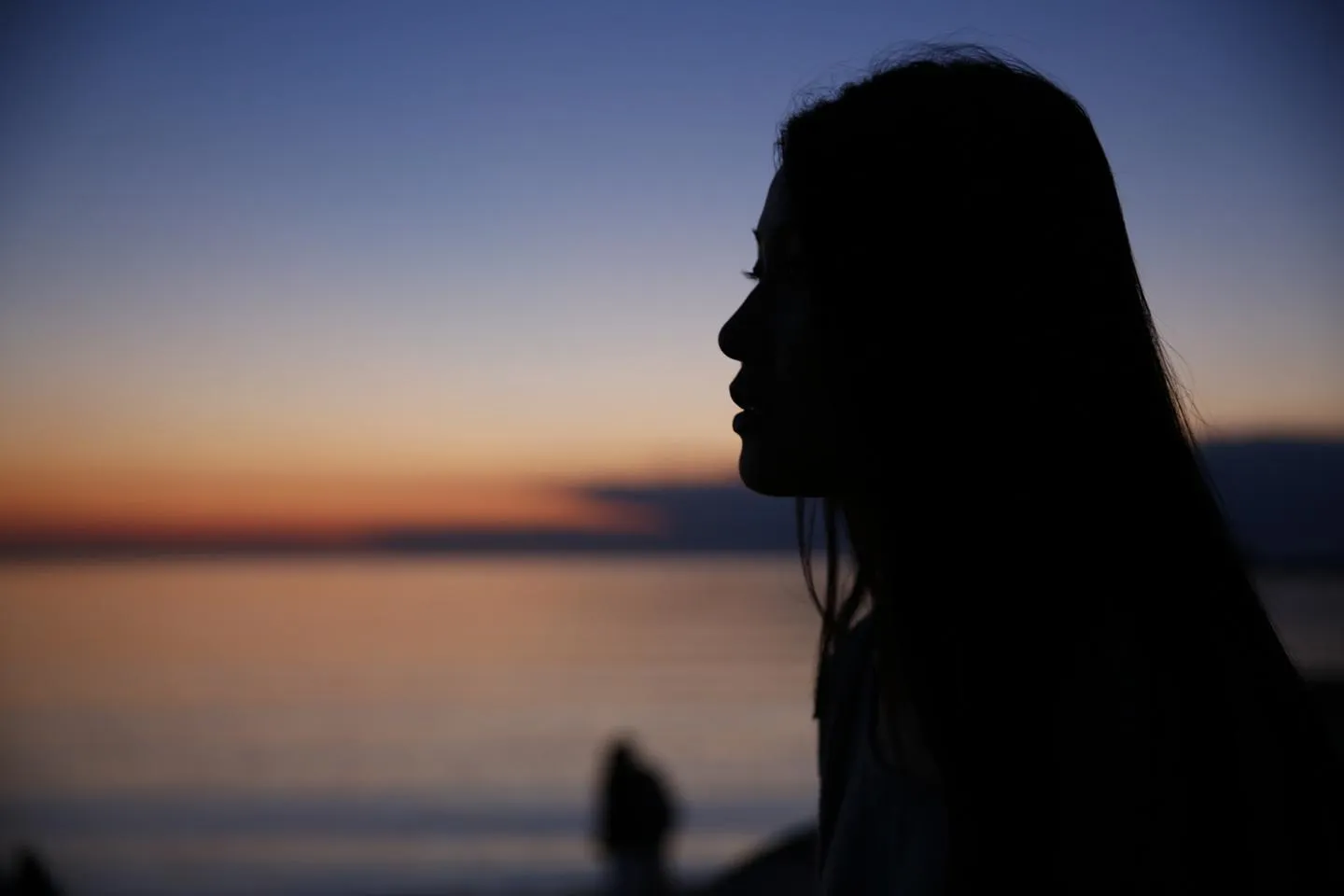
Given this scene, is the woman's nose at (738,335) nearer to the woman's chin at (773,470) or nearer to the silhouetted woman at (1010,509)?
the silhouetted woman at (1010,509)

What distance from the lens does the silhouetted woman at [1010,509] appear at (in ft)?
3.89

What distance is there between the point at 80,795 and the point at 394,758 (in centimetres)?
709

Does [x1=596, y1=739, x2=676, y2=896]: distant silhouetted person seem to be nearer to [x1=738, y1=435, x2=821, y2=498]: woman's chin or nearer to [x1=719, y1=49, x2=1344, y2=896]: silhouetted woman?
[x1=719, y1=49, x2=1344, y2=896]: silhouetted woman

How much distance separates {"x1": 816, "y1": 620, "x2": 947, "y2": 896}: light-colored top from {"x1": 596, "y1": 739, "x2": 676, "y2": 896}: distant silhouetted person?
8869 mm

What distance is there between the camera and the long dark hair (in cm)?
118

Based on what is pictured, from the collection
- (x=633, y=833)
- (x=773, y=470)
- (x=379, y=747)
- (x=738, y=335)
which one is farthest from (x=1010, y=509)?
(x=379, y=747)

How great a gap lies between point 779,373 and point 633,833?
953 cm

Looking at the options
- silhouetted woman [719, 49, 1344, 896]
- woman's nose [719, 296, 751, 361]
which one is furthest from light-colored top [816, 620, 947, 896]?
woman's nose [719, 296, 751, 361]

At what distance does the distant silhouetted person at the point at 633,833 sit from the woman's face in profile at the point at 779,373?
924 centimetres

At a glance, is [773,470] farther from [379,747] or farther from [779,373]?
[379,747]

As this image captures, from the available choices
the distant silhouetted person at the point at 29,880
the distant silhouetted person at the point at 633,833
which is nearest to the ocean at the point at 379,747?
the distant silhouetted person at the point at 633,833

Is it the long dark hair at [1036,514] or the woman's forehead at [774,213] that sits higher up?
the woman's forehead at [774,213]

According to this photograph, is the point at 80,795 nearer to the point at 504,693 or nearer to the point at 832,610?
the point at 504,693

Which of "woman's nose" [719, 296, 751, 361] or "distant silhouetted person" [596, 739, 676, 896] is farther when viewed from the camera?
"distant silhouetted person" [596, 739, 676, 896]
